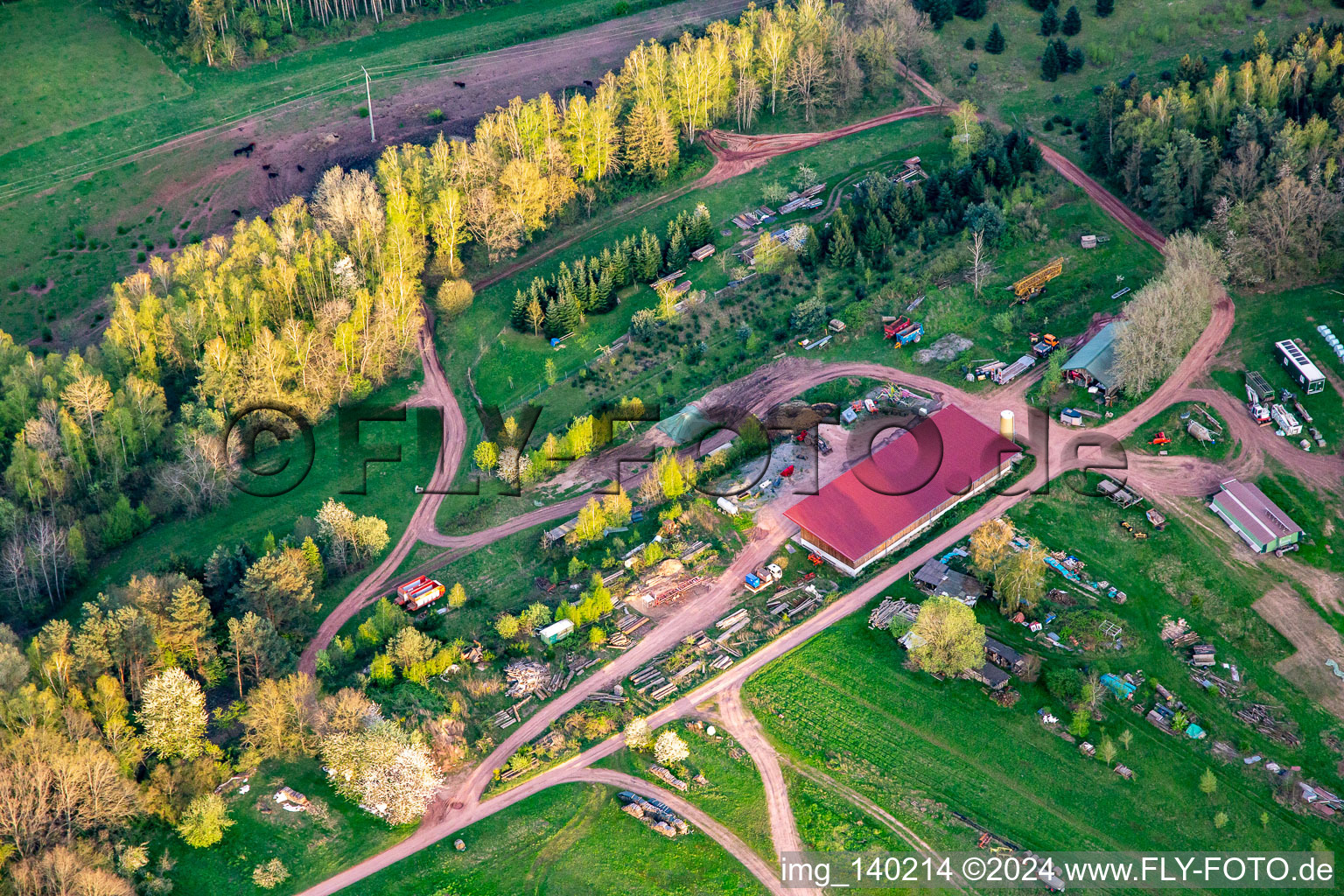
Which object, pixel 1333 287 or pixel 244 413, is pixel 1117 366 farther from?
pixel 244 413

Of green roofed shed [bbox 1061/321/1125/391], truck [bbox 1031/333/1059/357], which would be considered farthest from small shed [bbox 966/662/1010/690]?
truck [bbox 1031/333/1059/357]

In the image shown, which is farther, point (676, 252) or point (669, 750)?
point (676, 252)

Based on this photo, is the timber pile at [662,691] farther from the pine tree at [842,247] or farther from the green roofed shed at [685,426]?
the pine tree at [842,247]

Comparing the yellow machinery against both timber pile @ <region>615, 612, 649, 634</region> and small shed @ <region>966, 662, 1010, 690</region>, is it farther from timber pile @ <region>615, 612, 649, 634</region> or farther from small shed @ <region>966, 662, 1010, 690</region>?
timber pile @ <region>615, 612, 649, 634</region>

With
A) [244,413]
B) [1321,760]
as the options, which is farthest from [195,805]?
[1321,760]

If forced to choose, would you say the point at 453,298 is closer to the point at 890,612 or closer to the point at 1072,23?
the point at 890,612

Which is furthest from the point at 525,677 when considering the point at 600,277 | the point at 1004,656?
the point at 600,277

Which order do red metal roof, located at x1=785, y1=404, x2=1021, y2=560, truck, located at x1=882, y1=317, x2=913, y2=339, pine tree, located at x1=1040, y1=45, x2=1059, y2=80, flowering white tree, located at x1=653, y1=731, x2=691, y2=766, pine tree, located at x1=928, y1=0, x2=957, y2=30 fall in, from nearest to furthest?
A: flowering white tree, located at x1=653, y1=731, x2=691, y2=766 → red metal roof, located at x1=785, y1=404, x2=1021, y2=560 → truck, located at x1=882, y1=317, x2=913, y2=339 → pine tree, located at x1=1040, y1=45, x2=1059, y2=80 → pine tree, located at x1=928, y1=0, x2=957, y2=30
